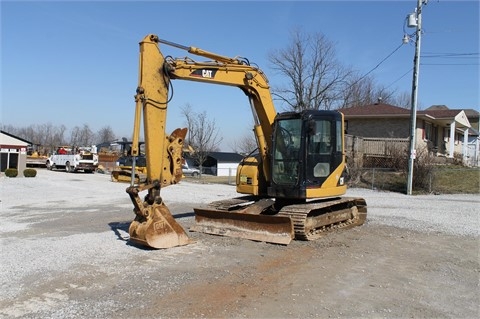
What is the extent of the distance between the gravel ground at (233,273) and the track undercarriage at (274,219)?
0.31 m

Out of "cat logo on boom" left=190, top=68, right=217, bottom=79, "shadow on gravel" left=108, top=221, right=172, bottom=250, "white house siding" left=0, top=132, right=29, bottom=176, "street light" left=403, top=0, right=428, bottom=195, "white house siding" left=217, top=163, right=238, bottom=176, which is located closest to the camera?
"shadow on gravel" left=108, top=221, right=172, bottom=250

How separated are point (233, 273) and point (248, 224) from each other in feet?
9.02

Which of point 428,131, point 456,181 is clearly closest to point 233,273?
point 456,181

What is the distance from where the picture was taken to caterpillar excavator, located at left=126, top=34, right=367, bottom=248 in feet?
28.2

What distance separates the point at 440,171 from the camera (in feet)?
84.1

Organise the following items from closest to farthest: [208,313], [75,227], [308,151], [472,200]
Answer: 1. [208,313]
2. [308,151]
3. [75,227]
4. [472,200]

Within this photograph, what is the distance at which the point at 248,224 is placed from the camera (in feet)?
31.9

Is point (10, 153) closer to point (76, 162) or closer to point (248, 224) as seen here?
point (76, 162)

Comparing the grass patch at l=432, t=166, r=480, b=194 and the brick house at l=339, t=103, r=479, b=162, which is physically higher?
the brick house at l=339, t=103, r=479, b=162

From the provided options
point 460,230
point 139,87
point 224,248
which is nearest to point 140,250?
point 224,248

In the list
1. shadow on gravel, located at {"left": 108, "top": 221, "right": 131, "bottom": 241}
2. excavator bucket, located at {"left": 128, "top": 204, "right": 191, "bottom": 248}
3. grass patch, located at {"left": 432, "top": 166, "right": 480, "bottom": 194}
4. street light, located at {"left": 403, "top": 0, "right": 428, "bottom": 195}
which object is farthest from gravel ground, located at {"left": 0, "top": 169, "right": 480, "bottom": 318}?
grass patch, located at {"left": 432, "top": 166, "right": 480, "bottom": 194}

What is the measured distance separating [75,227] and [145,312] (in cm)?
667

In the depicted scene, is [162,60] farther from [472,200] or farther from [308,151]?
[472,200]

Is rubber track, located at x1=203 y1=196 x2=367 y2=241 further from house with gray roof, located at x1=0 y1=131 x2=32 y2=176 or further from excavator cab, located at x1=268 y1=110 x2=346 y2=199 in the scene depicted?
house with gray roof, located at x1=0 y1=131 x2=32 y2=176
